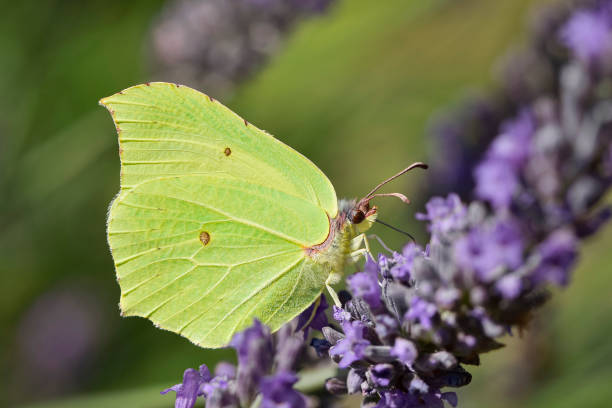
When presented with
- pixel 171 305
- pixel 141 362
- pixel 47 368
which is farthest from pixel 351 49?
pixel 47 368

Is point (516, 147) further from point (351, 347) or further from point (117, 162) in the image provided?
point (117, 162)

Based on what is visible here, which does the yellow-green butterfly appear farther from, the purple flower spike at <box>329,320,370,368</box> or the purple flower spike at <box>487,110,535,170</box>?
the purple flower spike at <box>487,110,535,170</box>

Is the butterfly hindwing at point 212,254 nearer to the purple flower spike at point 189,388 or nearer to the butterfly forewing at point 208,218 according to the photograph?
the butterfly forewing at point 208,218

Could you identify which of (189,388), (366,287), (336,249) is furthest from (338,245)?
(189,388)

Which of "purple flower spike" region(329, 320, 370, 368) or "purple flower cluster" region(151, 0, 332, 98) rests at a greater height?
"purple flower cluster" region(151, 0, 332, 98)

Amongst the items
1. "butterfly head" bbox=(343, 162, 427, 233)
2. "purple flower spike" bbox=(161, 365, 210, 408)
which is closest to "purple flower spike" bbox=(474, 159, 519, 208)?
"butterfly head" bbox=(343, 162, 427, 233)

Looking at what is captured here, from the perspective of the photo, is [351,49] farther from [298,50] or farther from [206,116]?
[206,116]

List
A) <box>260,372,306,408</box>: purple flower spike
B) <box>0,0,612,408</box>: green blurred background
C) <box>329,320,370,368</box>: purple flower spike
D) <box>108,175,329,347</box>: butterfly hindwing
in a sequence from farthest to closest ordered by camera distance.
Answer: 1. <box>0,0,612,408</box>: green blurred background
2. <box>108,175,329,347</box>: butterfly hindwing
3. <box>329,320,370,368</box>: purple flower spike
4. <box>260,372,306,408</box>: purple flower spike
